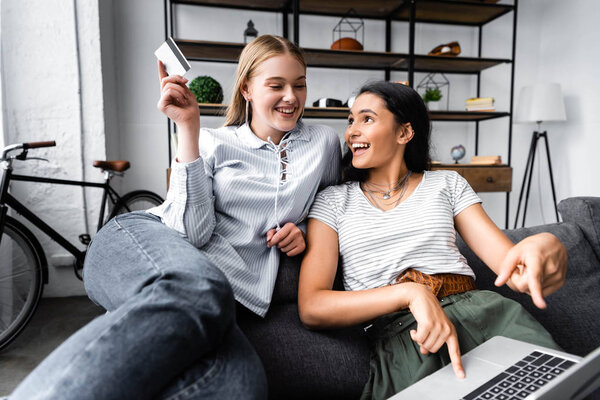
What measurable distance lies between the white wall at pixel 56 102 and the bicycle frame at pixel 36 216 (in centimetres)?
17

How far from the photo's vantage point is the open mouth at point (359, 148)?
1.19 metres

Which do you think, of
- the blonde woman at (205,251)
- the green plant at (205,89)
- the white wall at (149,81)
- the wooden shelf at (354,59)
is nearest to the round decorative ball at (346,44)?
the wooden shelf at (354,59)

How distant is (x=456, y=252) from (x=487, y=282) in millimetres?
299

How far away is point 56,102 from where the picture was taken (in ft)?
8.15

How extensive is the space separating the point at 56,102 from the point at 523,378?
2.80 metres

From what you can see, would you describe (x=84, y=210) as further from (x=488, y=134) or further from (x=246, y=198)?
(x=488, y=134)

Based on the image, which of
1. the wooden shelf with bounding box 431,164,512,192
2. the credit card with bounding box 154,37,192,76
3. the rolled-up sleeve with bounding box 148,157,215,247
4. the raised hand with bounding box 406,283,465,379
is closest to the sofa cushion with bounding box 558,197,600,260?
the raised hand with bounding box 406,283,465,379

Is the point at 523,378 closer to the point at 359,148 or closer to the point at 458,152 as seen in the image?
the point at 359,148

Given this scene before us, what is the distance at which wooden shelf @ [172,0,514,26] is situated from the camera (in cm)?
312

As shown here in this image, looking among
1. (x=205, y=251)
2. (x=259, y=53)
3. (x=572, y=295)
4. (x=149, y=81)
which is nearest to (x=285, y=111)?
(x=259, y=53)

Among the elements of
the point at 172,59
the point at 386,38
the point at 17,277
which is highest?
the point at 386,38

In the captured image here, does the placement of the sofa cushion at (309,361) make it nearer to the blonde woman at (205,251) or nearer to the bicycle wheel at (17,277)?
the blonde woman at (205,251)

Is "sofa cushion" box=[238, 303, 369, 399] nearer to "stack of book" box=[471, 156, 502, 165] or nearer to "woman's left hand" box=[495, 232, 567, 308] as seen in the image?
"woman's left hand" box=[495, 232, 567, 308]

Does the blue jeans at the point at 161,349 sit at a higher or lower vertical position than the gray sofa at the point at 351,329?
higher
